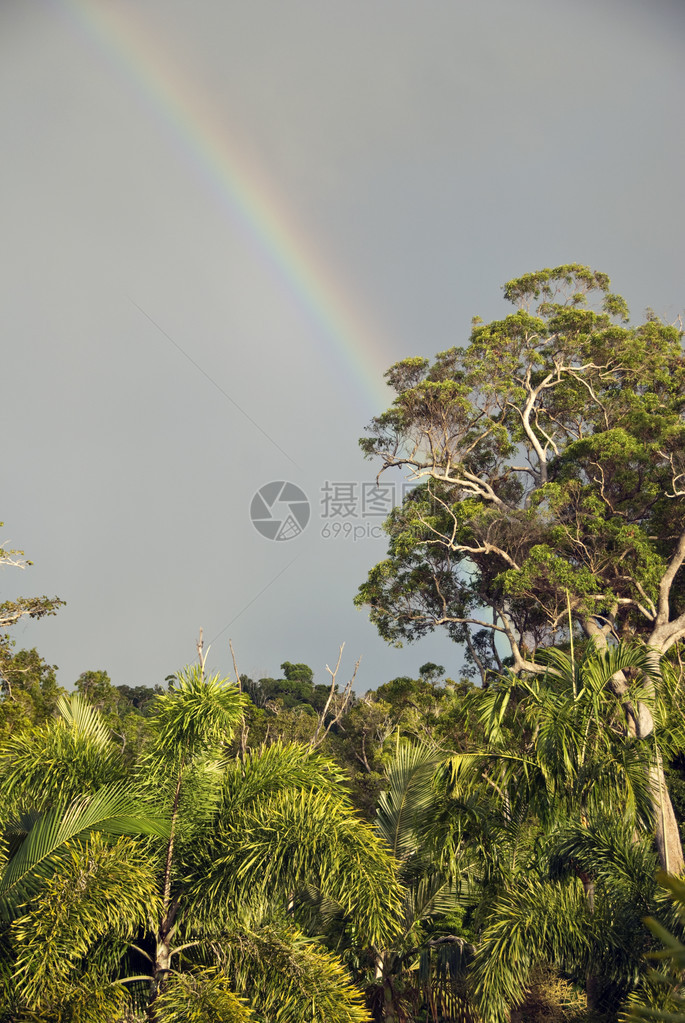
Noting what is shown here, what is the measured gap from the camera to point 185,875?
704 cm

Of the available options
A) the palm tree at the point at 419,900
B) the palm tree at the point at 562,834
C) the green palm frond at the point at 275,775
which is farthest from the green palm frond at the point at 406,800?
the green palm frond at the point at 275,775

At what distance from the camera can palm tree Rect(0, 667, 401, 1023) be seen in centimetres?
593

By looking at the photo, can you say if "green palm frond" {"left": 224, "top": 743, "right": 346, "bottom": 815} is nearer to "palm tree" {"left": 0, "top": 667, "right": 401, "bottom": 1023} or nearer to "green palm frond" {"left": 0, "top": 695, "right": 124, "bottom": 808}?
"palm tree" {"left": 0, "top": 667, "right": 401, "bottom": 1023}

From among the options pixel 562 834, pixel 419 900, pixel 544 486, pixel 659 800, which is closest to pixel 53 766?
pixel 419 900

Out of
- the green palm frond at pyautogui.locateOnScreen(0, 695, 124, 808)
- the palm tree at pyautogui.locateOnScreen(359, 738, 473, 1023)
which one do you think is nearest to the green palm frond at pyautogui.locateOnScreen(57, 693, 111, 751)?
the green palm frond at pyautogui.locateOnScreen(0, 695, 124, 808)

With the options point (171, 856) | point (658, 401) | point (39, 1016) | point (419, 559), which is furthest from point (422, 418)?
point (39, 1016)

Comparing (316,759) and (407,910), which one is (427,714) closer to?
(407,910)

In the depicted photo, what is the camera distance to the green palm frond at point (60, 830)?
649 centimetres

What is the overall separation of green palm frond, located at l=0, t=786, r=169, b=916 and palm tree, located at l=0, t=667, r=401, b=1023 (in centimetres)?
1

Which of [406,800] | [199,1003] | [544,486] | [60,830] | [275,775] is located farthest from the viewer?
[544,486]

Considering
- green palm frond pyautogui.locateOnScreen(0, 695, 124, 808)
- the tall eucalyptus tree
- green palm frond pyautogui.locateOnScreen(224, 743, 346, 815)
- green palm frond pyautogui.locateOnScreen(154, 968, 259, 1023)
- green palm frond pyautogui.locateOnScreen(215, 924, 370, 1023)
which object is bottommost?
green palm frond pyautogui.locateOnScreen(154, 968, 259, 1023)

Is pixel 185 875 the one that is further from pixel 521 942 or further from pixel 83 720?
pixel 521 942

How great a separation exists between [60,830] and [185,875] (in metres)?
1.24

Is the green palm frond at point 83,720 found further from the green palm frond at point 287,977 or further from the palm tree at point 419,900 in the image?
the palm tree at point 419,900
